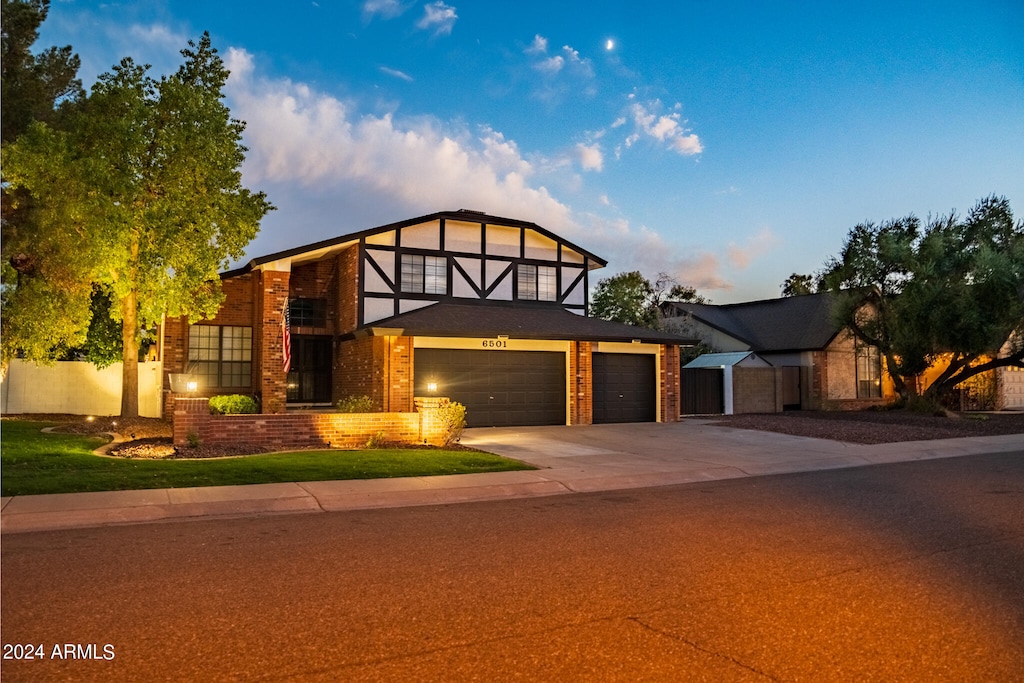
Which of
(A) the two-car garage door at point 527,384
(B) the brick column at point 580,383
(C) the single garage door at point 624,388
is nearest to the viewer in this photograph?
(A) the two-car garage door at point 527,384

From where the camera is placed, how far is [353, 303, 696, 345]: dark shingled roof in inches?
807

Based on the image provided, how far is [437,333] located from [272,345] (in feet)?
17.1

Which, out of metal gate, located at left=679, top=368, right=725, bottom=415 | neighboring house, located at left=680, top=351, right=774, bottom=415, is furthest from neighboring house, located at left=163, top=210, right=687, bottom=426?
neighboring house, located at left=680, top=351, right=774, bottom=415

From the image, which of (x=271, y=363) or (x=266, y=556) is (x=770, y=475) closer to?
(x=266, y=556)

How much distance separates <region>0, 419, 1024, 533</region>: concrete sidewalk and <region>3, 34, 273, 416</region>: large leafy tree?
8.99 meters

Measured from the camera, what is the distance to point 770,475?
1325 cm

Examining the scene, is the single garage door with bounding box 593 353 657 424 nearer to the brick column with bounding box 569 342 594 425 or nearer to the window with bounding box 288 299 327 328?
the brick column with bounding box 569 342 594 425

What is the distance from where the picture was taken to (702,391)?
29.4 m

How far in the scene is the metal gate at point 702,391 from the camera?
28906 mm

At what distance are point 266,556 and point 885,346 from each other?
28.8 m

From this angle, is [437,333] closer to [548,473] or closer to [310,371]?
[310,371]

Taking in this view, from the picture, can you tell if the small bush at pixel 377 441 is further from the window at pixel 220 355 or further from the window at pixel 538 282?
the window at pixel 538 282

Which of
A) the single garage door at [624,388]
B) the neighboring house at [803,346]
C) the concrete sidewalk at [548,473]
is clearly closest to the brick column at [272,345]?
the concrete sidewalk at [548,473]

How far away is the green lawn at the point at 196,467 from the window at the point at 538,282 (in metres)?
11.1
